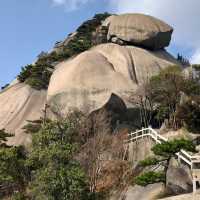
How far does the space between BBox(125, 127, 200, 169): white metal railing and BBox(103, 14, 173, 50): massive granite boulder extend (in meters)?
13.7

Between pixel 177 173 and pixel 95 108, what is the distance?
466 inches

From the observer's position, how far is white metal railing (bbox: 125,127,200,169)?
85.6 ft

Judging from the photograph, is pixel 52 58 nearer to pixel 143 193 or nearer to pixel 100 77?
pixel 100 77

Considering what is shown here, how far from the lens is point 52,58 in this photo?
50.0 m

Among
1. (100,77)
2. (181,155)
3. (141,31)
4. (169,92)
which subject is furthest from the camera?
(141,31)

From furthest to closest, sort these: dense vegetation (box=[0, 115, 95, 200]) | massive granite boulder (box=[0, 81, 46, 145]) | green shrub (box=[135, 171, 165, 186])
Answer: massive granite boulder (box=[0, 81, 46, 145]), green shrub (box=[135, 171, 165, 186]), dense vegetation (box=[0, 115, 95, 200])

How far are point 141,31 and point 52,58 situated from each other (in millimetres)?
9311

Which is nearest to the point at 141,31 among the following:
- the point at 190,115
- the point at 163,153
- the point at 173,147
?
the point at 190,115

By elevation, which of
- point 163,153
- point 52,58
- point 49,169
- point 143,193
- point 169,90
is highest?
point 52,58

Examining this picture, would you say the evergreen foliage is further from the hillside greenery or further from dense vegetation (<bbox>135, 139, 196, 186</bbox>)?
the hillside greenery

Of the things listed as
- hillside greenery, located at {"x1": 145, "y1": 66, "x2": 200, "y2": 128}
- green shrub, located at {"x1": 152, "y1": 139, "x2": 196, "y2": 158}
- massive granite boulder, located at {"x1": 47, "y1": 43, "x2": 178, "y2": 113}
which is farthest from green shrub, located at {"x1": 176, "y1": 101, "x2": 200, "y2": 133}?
green shrub, located at {"x1": 152, "y1": 139, "x2": 196, "y2": 158}

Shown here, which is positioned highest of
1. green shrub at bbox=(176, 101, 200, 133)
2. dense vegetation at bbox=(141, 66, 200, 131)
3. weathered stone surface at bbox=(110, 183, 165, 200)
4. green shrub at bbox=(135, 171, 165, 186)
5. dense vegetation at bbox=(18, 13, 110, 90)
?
dense vegetation at bbox=(18, 13, 110, 90)

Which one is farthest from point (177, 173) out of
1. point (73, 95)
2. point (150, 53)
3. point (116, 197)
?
point (150, 53)

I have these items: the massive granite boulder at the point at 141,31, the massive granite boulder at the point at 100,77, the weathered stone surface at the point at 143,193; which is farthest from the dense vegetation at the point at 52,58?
the weathered stone surface at the point at 143,193
